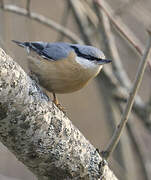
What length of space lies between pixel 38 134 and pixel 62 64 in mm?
807

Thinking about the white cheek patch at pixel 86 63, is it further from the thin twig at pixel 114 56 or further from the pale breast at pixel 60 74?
the thin twig at pixel 114 56

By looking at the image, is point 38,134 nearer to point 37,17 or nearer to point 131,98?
point 131,98

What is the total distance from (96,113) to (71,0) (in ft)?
6.99

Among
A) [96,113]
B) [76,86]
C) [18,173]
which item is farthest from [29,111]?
[96,113]

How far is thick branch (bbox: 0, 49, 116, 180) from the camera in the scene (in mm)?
1300

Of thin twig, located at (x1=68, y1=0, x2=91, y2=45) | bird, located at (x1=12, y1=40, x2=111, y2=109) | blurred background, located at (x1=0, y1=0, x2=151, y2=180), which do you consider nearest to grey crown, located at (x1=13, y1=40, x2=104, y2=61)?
bird, located at (x1=12, y1=40, x2=111, y2=109)

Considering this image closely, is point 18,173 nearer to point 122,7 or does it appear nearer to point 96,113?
point 96,113

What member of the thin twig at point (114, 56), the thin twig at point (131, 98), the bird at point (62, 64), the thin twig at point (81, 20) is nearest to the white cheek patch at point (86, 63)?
the bird at point (62, 64)

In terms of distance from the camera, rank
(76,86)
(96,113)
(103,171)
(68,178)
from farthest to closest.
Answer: (96,113) < (76,86) < (103,171) < (68,178)

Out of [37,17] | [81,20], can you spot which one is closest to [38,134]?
[37,17]

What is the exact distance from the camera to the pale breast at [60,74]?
82.4 inches

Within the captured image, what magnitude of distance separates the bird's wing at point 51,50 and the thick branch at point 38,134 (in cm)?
71

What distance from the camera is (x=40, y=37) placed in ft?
15.6

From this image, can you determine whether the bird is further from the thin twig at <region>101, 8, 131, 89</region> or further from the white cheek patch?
the thin twig at <region>101, 8, 131, 89</region>
